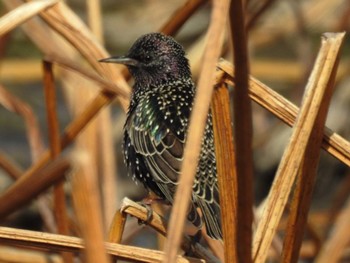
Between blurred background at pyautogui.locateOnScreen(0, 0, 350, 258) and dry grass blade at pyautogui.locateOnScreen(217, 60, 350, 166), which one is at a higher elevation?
blurred background at pyautogui.locateOnScreen(0, 0, 350, 258)

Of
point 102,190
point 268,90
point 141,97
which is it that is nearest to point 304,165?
point 268,90

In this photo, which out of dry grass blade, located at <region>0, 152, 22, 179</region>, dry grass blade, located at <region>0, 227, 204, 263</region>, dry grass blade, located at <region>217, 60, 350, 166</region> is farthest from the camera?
dry grass blade, located at <region>0, 152, 22, 179</region>

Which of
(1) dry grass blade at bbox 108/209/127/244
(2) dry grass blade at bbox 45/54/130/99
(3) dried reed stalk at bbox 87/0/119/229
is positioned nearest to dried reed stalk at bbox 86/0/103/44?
(3) dried reed stalk at bbox 87/0/119/229

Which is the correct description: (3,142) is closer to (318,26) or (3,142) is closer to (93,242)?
(318,26)

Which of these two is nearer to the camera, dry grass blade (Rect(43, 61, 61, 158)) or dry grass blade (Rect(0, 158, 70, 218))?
dry grass blade (Rect(0, 158, 70, 218))

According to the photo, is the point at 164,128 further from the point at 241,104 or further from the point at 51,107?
the point at 241,104

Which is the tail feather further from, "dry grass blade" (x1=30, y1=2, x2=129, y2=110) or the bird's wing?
"dry grass blade" (x1=30, y1=2, x2=129, y2=110)

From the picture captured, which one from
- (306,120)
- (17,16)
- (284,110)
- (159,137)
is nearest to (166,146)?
(159,137)
